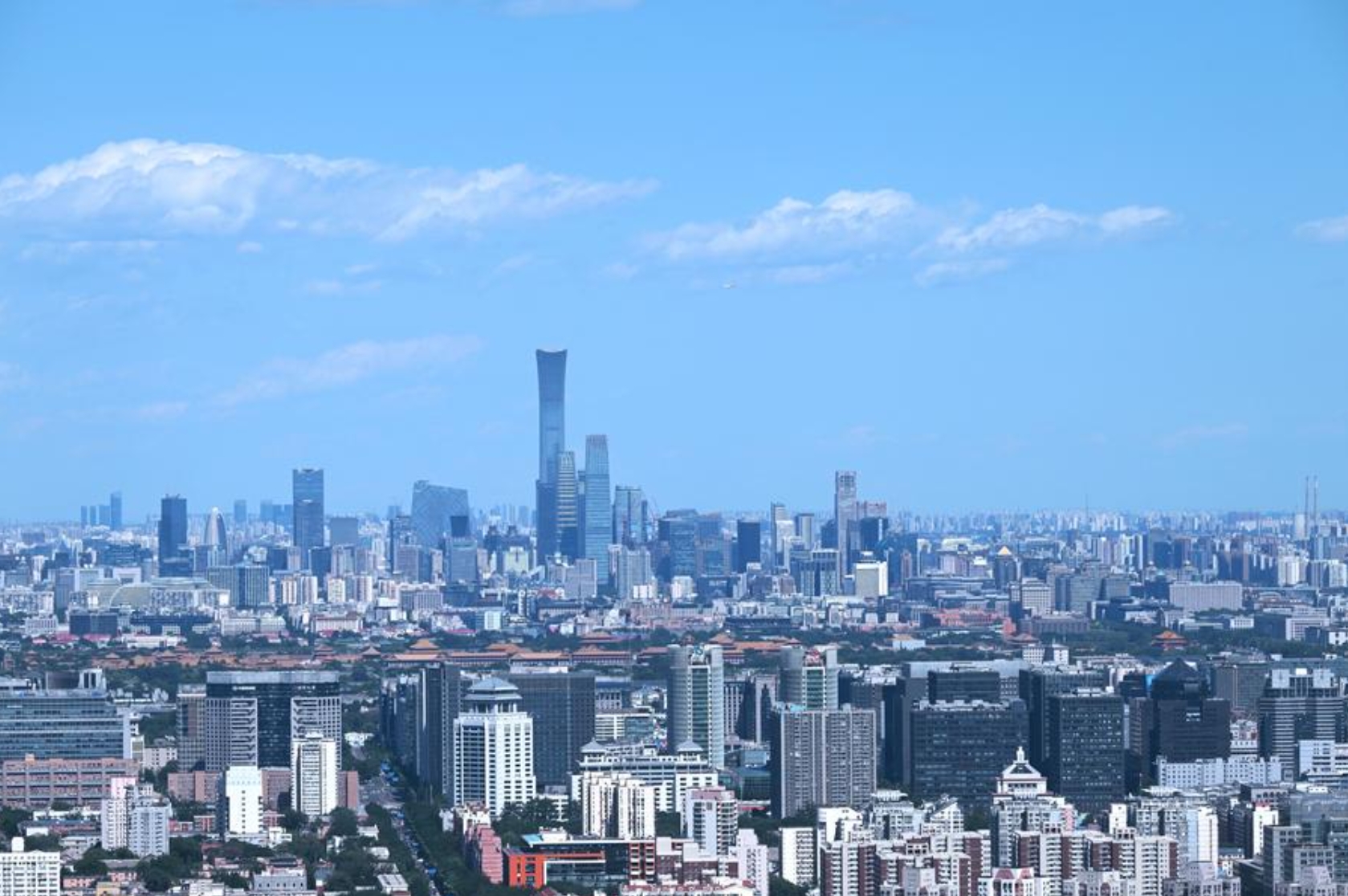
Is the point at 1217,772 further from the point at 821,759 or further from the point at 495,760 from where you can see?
the point at 495,760

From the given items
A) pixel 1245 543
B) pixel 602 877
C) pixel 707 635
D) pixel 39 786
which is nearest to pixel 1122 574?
pixel 1245 543

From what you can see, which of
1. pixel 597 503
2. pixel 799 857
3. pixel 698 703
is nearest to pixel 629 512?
pixel 597 503

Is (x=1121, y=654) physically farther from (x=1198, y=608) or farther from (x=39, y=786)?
(x=39, y=786)

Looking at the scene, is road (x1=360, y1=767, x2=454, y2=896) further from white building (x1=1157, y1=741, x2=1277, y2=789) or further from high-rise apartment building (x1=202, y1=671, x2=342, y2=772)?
white building (x1=1157, y1=741, x2=1277, y2=789)

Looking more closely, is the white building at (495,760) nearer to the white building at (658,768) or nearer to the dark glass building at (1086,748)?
the white building at (658,768)

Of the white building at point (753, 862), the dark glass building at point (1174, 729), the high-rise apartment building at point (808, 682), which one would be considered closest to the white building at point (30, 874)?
the white building at point (753, 862)

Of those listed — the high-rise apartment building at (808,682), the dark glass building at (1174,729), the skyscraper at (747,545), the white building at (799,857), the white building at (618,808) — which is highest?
the skyscraper at (747,545)
